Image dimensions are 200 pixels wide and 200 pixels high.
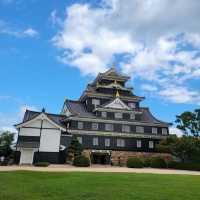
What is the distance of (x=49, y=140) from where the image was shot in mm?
37188

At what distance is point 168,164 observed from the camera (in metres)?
39.0

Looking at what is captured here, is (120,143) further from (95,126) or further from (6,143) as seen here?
(6,143)

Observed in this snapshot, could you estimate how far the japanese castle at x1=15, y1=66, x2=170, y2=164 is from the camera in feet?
121

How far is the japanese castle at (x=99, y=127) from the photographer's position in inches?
1452

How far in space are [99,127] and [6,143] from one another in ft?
49.6

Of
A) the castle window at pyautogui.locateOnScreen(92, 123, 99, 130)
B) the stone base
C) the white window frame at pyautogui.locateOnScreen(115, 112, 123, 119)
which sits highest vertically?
the white window frame at pyautogui.locateOnScreen(115, 112, 123, 119)

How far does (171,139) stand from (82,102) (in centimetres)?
1717

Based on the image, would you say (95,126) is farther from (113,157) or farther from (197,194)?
(197,194)

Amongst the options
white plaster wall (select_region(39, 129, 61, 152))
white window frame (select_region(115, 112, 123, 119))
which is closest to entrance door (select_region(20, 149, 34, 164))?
white plaster wall (select_region(39, 129, 61, 152))

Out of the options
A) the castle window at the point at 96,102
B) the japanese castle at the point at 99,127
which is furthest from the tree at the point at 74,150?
the castle window at the point at 96,102

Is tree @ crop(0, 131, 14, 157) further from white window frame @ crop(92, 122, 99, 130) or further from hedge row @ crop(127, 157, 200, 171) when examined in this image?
hedge row @ crop(127, 157, 200, 171)

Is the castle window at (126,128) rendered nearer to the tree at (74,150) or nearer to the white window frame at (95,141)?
Answer: the white window frame at (95,141)

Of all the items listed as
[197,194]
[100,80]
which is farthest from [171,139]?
[197,194]

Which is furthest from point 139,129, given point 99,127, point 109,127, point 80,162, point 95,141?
point 80,162
